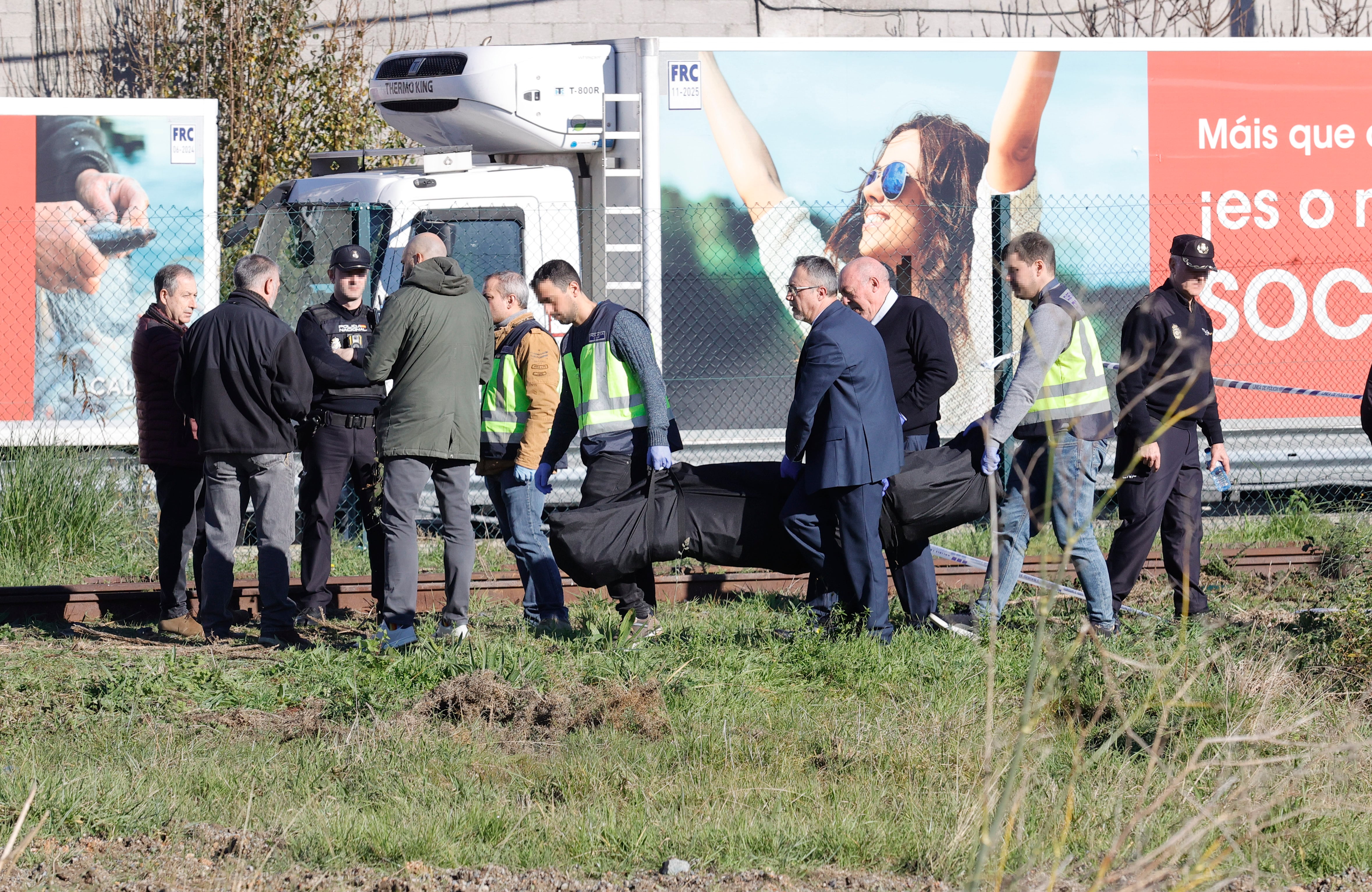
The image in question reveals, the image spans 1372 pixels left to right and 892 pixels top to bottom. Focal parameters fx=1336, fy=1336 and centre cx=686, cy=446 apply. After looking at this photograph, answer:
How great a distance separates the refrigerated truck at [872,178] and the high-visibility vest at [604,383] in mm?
2148

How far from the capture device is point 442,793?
13.0 ft

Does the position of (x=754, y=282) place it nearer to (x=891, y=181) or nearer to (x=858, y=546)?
(x=891, y=181)

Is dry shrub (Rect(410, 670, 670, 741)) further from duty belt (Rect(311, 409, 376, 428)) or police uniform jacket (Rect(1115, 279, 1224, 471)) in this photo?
police uniform jacket (Rect(1115, 279, 1224, 471))

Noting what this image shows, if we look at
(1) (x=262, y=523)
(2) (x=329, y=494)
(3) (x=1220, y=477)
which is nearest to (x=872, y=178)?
(3) (x=1220, y=477)

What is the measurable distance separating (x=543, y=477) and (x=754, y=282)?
9.51ft

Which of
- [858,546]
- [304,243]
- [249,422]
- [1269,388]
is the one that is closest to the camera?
[858,546]

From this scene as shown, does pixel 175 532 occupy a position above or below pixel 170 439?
below

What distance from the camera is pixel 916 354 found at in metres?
6.45

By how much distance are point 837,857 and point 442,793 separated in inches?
47.3

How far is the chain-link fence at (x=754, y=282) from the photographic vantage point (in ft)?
28.2

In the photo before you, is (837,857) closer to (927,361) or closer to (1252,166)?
(927,361)

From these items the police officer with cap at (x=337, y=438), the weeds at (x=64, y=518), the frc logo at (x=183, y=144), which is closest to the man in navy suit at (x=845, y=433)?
the police officer with cap at (x=337, y=438)

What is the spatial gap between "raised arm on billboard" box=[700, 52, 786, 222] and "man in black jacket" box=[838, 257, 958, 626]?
91.6 inches

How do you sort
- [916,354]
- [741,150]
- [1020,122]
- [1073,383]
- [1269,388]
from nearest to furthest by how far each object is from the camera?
[1073,383]
[916,354]
[741,150]
[1020,122]
[1269,388]
